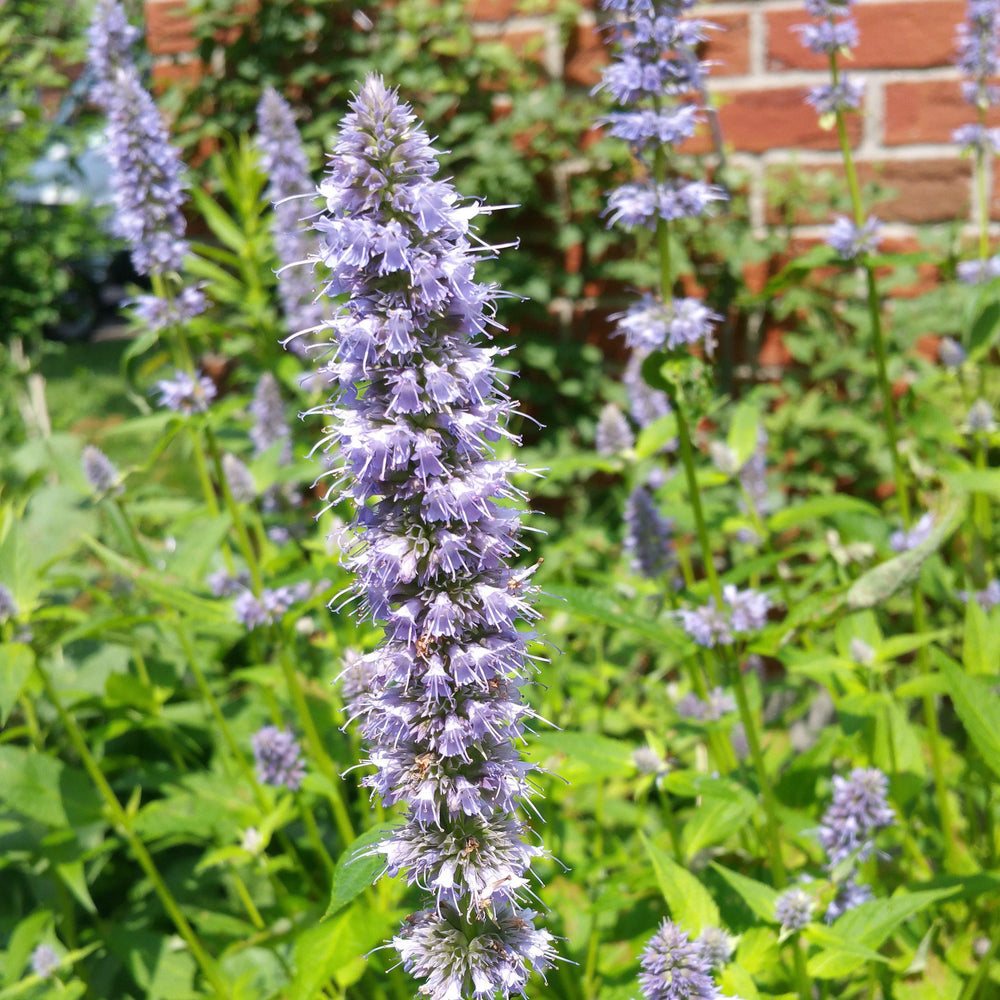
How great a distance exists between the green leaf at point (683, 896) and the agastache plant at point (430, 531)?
387 millimetres

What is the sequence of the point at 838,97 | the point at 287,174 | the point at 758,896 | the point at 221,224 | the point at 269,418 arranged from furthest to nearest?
the point at 221,224 → the point at 269,418 → the point at 287,174 → the point at 838,97 → the point at 758,896

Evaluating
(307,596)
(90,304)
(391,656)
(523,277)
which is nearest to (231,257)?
(523,277)

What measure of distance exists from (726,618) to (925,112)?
2.63 meters

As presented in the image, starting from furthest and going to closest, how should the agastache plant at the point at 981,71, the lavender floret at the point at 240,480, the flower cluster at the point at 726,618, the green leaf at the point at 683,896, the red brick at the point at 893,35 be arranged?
1. the red brick at the point at 893,35
2. the lavender floret at the point at 240,480
3. the agastache plant at the point at 981,71
4. the flower cluster at the point at 726,618
5. the green leaf at the point at 683,896

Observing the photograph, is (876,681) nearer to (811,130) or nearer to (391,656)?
(391,656)

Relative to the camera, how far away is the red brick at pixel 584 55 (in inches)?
174

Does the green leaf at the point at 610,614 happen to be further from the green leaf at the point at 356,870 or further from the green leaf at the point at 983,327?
the green leaf at the point at 983,327

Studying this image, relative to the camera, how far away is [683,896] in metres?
1.81

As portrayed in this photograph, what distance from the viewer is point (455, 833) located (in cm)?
142

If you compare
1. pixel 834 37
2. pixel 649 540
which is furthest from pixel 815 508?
pixel 834 37

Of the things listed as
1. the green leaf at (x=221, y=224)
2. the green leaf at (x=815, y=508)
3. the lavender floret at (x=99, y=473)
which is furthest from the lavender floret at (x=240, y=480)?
the green leaf at (x=815, y=508)

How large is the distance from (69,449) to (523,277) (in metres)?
2.39

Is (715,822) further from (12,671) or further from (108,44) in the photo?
(108,44)

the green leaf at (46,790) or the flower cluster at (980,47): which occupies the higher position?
the flower cluster at (980,47)
